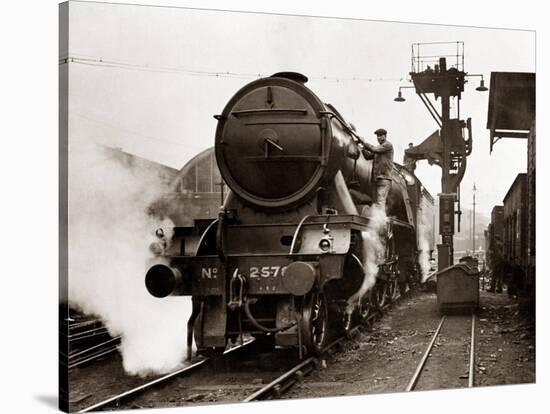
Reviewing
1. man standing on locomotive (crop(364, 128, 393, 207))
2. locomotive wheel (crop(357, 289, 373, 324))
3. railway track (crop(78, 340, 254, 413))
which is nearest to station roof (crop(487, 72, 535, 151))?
man standing on locomotive (crop(364, 128, 393, 207))

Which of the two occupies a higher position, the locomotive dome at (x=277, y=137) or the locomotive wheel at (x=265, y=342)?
the locomotive dome at (x=277, y=137)

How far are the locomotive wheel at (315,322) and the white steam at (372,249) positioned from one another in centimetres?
46

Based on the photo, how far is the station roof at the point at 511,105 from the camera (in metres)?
8.14

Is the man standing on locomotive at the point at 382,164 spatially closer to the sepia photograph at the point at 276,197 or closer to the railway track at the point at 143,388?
the sepia photograph at the point at 276,197

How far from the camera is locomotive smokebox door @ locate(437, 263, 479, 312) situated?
27.8ft

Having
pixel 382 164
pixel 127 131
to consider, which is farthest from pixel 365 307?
pixel 127 131

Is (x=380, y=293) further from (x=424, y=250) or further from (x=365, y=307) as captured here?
(x=424, y=250)

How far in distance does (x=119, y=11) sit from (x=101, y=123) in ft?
2.99

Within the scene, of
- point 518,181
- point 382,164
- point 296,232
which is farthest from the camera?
point 518,181

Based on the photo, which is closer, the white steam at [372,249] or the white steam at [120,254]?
the white steam at [120,254]

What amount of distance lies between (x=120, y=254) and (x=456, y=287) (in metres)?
3.87

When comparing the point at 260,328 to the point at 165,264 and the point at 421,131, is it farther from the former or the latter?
the point at 421,131

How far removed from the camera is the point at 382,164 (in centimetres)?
788

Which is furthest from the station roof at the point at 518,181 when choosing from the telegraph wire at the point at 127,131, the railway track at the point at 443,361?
the telegraph wire at the point at 127,131
